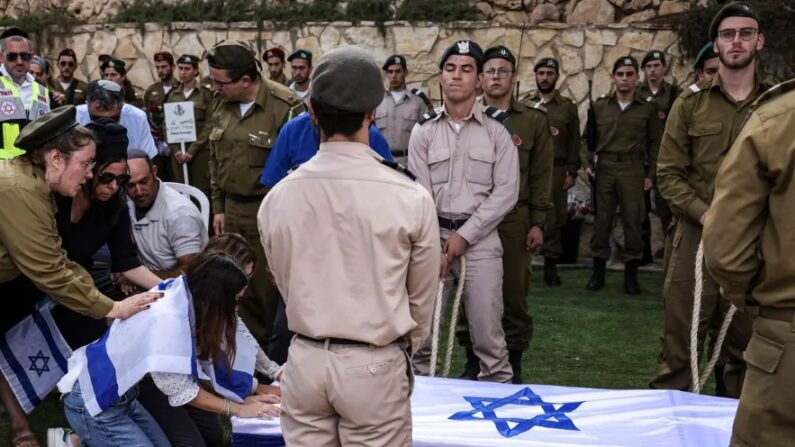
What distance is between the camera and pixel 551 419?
154 inches

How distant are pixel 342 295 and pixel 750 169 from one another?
118cm

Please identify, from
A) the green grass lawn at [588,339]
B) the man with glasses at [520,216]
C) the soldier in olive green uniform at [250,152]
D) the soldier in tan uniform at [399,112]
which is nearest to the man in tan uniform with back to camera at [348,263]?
the green grass lawn at [588,339]

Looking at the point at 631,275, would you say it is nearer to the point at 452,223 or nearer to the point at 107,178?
the point at 452,223

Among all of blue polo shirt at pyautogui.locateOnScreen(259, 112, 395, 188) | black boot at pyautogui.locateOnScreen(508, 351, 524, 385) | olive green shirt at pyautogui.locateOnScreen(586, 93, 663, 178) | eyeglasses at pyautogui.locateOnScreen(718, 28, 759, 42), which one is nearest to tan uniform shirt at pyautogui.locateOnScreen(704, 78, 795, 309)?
eyeglasses at pyautogui.locateOnScreen(718, 28, 759, 42)

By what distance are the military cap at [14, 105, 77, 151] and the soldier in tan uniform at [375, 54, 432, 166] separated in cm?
461

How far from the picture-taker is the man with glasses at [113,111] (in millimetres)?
6398

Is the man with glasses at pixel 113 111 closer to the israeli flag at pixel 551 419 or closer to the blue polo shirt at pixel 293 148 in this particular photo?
the blue polo shirt at pixel 293 148

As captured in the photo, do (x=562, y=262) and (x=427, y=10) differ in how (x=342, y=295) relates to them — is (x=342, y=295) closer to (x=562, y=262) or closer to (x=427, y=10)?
(x=562, y=262)

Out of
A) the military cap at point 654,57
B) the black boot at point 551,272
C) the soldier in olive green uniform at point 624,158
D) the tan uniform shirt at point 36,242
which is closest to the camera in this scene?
the tan uniform shirt at point 36,242

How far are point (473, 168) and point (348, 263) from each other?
2.31 metres

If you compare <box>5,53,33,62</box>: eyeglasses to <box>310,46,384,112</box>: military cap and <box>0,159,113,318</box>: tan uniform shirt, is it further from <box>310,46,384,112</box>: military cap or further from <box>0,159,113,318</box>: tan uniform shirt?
<box>310,46,384,112</box>: military cap

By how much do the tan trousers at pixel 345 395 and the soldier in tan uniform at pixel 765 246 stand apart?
977mm

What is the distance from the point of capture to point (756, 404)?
2691 millimetres

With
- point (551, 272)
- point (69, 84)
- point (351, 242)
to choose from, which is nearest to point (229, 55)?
point (351, 242)
